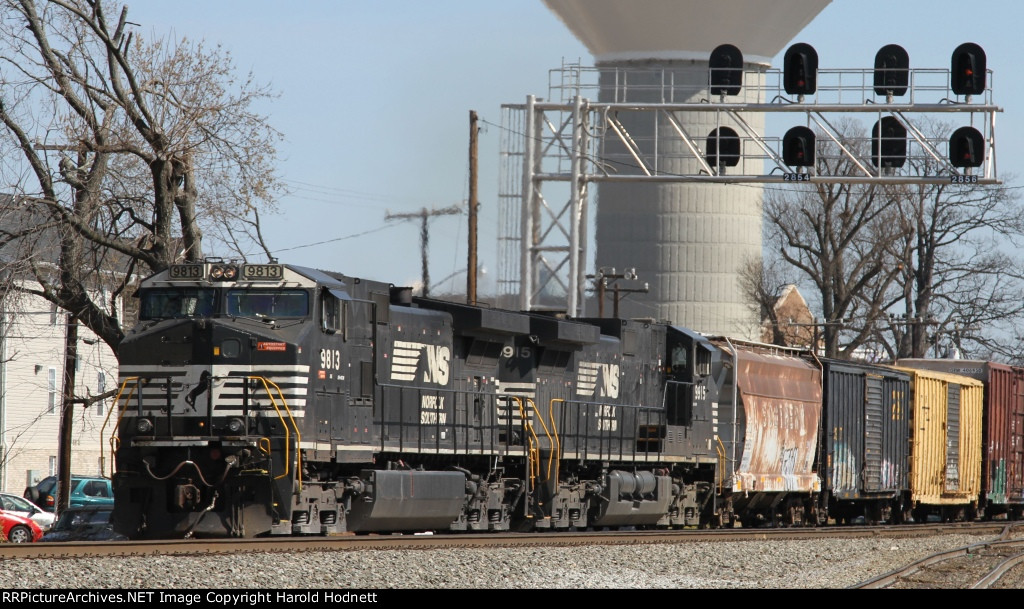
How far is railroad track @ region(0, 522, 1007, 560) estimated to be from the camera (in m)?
15.3

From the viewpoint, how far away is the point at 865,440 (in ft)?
103

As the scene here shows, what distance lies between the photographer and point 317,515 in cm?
1838

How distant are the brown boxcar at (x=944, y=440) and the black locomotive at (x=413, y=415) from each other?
5.12 meters

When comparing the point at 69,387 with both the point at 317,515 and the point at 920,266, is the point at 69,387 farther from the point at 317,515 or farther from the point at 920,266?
the point at 920,266

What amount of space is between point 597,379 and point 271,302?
7892 mm

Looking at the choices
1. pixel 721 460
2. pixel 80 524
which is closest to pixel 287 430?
pixel 80 524

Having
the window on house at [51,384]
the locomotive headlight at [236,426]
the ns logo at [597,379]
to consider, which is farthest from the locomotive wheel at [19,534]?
the window on house at [51,384]

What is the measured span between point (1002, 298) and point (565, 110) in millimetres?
35356

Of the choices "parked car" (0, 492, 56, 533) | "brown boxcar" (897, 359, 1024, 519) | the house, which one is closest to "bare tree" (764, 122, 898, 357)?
the house

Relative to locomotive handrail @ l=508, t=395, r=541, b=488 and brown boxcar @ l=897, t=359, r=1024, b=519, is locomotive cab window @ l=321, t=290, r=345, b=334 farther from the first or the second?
brown boxcar @ l=897, t=359, r=1024, b=519

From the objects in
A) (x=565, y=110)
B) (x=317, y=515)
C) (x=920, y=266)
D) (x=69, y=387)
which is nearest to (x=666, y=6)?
(x=920, y=266)

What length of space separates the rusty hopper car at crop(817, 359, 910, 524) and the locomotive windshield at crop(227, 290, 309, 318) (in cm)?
1550

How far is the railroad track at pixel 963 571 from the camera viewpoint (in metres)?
16.0
